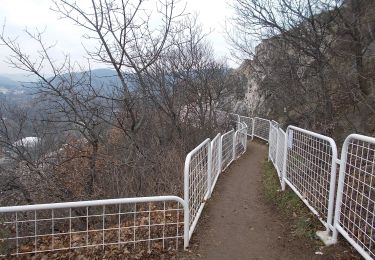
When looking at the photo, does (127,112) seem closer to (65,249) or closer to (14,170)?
(14,170)

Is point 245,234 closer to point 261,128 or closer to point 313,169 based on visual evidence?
point 313,169

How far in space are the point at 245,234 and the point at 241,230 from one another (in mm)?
172

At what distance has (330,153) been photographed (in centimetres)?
469

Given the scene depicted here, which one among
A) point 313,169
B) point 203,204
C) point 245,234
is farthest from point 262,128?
point 245,234

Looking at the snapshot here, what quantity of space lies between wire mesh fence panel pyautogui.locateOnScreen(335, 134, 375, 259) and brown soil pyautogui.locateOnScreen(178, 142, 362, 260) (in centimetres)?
28

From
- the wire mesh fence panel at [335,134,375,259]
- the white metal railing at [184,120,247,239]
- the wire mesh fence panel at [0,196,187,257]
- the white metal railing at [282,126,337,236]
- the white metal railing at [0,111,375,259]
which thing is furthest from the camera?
the white metal railing at [184,120,247,239]

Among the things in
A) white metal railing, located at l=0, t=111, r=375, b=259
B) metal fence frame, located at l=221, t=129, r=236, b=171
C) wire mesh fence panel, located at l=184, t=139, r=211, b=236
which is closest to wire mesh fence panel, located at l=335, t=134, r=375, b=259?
white metal railing, located at l=0, t=111, r=375, b=259

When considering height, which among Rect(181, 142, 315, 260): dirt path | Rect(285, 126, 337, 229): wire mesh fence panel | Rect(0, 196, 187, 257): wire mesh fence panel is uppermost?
Rect(285, 126, 337, 229): wire mesh fence panel

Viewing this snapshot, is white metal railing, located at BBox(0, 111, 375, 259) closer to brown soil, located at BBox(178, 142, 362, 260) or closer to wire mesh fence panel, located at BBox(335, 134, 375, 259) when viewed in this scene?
wire mesh fence panel, located at BBox(335, 134, 375, 259)

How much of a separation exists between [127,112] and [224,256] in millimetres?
6977

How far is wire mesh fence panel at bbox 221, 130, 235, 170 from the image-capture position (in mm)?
10062

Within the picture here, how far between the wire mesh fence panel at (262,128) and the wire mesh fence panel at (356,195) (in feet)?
40.9

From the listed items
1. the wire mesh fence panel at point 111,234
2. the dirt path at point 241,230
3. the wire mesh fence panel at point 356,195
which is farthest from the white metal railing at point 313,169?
the wire mesh fence panel at point 111,234

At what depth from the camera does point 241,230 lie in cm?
541
